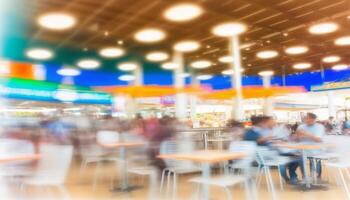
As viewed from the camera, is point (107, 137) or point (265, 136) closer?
point (265, 136)

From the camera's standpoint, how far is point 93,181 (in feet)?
16.1

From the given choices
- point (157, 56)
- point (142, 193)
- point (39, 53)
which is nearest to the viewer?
point (39, 53)

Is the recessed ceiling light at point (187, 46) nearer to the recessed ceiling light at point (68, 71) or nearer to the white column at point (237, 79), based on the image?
the white column at point (237, 79)

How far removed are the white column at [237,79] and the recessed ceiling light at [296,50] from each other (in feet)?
9.35

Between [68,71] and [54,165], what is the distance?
4.15 feet

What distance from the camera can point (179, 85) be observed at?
15.5 feet

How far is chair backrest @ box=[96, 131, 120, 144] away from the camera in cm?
483

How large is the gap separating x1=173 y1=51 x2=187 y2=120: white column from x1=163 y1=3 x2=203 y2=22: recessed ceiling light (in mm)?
568

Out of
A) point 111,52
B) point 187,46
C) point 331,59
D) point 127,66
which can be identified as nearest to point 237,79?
point 187,46

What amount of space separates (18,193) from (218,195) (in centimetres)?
226

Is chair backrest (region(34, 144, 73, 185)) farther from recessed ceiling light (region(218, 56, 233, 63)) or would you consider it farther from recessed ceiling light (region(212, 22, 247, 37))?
recessed ceiling light (region(218, 56, 233, 63))

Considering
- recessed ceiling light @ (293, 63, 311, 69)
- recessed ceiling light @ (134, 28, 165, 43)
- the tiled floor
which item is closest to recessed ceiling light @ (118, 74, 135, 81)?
recessed ceiling light @ (134, 28, 165, 43)

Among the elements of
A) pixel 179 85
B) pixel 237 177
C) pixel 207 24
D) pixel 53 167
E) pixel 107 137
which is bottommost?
pixel 237 177

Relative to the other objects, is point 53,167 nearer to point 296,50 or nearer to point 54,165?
point 54,165
